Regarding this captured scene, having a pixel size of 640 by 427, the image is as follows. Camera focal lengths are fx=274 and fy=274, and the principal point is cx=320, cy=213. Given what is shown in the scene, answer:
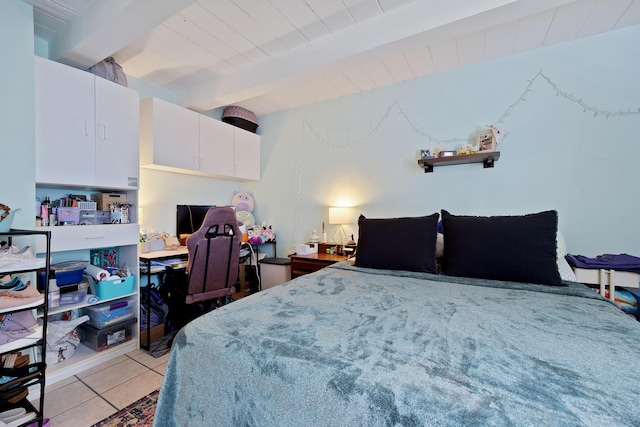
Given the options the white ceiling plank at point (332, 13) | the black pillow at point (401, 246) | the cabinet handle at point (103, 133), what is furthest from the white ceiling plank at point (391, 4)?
the cabinet handle at point (103, 133)

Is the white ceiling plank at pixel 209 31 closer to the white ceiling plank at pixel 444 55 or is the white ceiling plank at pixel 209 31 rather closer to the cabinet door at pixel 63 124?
the cabinet door at pixel 63 124

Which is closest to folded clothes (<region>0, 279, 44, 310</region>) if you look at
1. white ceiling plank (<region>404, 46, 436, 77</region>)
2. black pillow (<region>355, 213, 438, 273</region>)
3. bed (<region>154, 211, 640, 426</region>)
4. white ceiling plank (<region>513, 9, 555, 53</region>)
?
bed (<region>154, 211, 640, 426</region>)

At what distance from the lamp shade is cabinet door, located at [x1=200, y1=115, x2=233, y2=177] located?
4.50 feet

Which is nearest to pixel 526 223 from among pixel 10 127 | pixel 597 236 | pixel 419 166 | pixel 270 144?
pixel 597 236

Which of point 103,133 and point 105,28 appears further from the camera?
point 103,133

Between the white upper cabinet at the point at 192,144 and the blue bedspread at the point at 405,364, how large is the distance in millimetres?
2045

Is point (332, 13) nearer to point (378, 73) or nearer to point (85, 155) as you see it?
point (378, 73)

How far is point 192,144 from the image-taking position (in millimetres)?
2883

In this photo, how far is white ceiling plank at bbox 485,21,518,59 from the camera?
2020mm

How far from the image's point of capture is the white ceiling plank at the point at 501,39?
202 centimetres

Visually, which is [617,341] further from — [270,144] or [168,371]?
[270,144]

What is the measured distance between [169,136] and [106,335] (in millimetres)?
1798

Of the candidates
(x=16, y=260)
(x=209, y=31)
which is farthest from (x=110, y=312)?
(x=209, y=31)

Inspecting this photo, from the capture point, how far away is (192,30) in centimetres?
203
